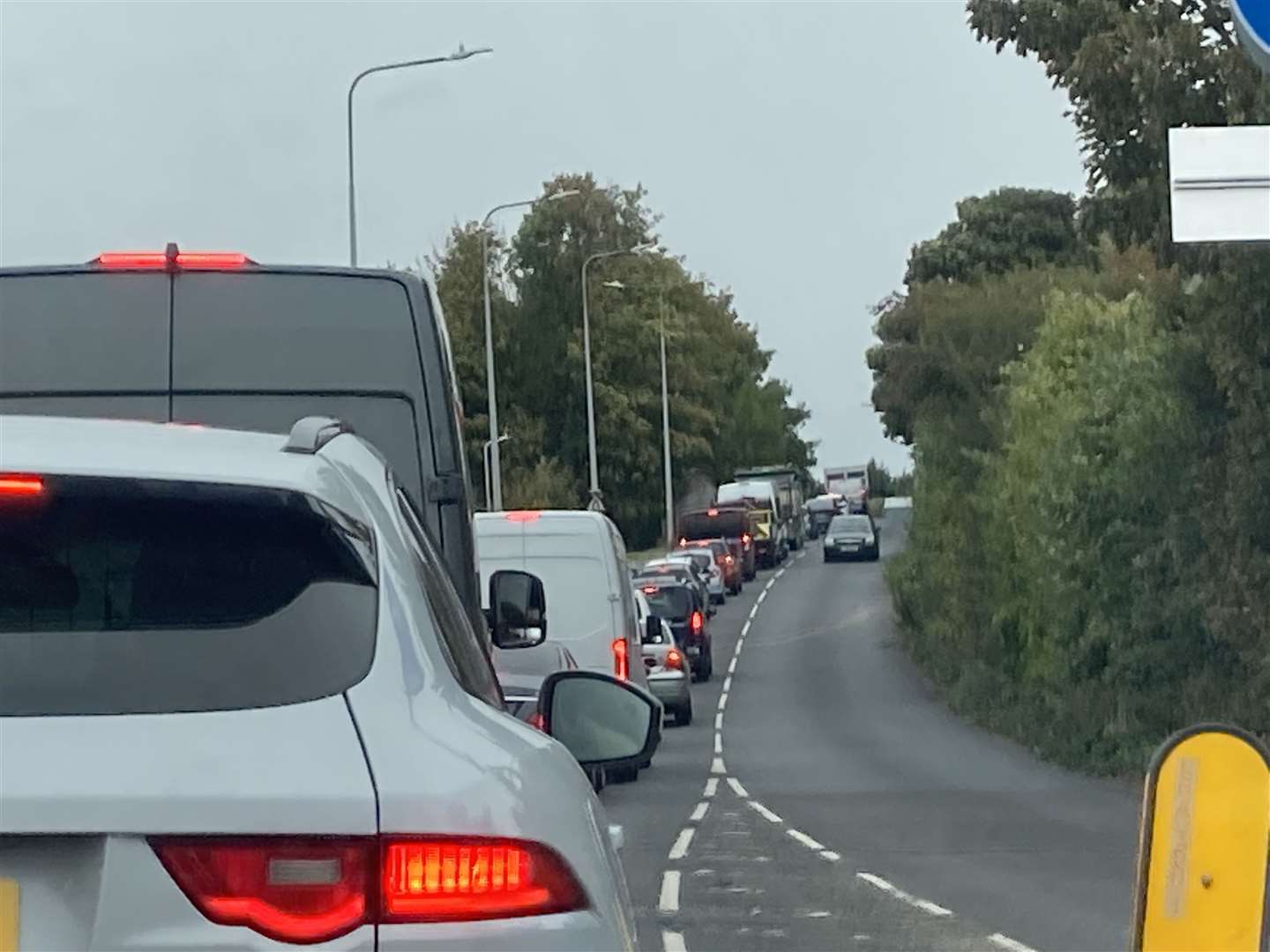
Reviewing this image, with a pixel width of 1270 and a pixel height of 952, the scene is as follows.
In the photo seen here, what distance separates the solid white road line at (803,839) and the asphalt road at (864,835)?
25 millimetres

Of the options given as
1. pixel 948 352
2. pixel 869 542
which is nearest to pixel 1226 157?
pixel 948 352

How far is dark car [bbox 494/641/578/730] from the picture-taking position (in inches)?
450

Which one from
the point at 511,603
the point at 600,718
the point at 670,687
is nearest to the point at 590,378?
the point at 670,687

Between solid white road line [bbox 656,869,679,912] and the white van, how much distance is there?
6570mm

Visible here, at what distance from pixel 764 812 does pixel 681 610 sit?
21.3 m

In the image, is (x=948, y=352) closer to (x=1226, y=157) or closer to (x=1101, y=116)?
(x=1101, y=116)

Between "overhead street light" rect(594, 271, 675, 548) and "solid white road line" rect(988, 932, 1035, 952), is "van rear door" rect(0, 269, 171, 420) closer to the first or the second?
"solid white road line" rect(988, 932, 1035, 952)

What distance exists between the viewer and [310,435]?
370 centimetres

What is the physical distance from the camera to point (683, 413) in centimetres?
8831

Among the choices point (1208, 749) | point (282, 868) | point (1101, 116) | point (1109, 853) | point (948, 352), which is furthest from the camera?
point (948, 352)

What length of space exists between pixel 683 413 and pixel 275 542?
85098mm

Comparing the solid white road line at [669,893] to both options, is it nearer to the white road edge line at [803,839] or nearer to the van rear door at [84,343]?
the white road edge line at [803,839]

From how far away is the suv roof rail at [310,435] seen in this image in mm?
3631

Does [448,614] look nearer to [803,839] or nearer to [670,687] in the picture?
[803,839]
